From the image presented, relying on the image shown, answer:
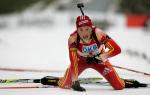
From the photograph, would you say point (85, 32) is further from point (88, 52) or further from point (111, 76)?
point (111, 76)

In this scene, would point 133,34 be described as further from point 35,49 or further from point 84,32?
point 84,32

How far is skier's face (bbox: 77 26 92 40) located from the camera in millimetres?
5980

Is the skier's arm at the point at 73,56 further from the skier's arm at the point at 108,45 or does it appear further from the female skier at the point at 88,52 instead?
the skier's arm at the point at 108,45

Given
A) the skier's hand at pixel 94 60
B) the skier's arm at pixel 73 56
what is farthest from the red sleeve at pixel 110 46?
the skier's arm at pixel 73 56

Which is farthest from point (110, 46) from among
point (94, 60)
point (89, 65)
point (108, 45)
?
point (89, 65)

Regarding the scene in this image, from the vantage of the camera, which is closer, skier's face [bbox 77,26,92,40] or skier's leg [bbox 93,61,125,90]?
skier's face [bbox 77,26,92,40]

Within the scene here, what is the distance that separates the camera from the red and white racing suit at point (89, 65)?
607cm

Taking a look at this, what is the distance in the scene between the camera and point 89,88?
6.33 metres

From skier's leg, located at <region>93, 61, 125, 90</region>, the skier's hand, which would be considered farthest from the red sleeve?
skier's leg, located at <region>93, 61, 125, 90</region>

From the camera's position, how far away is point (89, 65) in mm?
6328

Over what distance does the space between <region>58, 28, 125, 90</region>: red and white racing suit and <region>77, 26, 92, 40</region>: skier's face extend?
0.11 metres

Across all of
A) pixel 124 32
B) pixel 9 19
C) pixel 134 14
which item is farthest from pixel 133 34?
pixel 9 19

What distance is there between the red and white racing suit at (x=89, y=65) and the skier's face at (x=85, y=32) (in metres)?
0.11

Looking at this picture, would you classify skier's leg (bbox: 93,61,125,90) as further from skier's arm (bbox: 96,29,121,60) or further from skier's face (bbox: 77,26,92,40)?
skier's face (bbox: 77,26,92,40)
